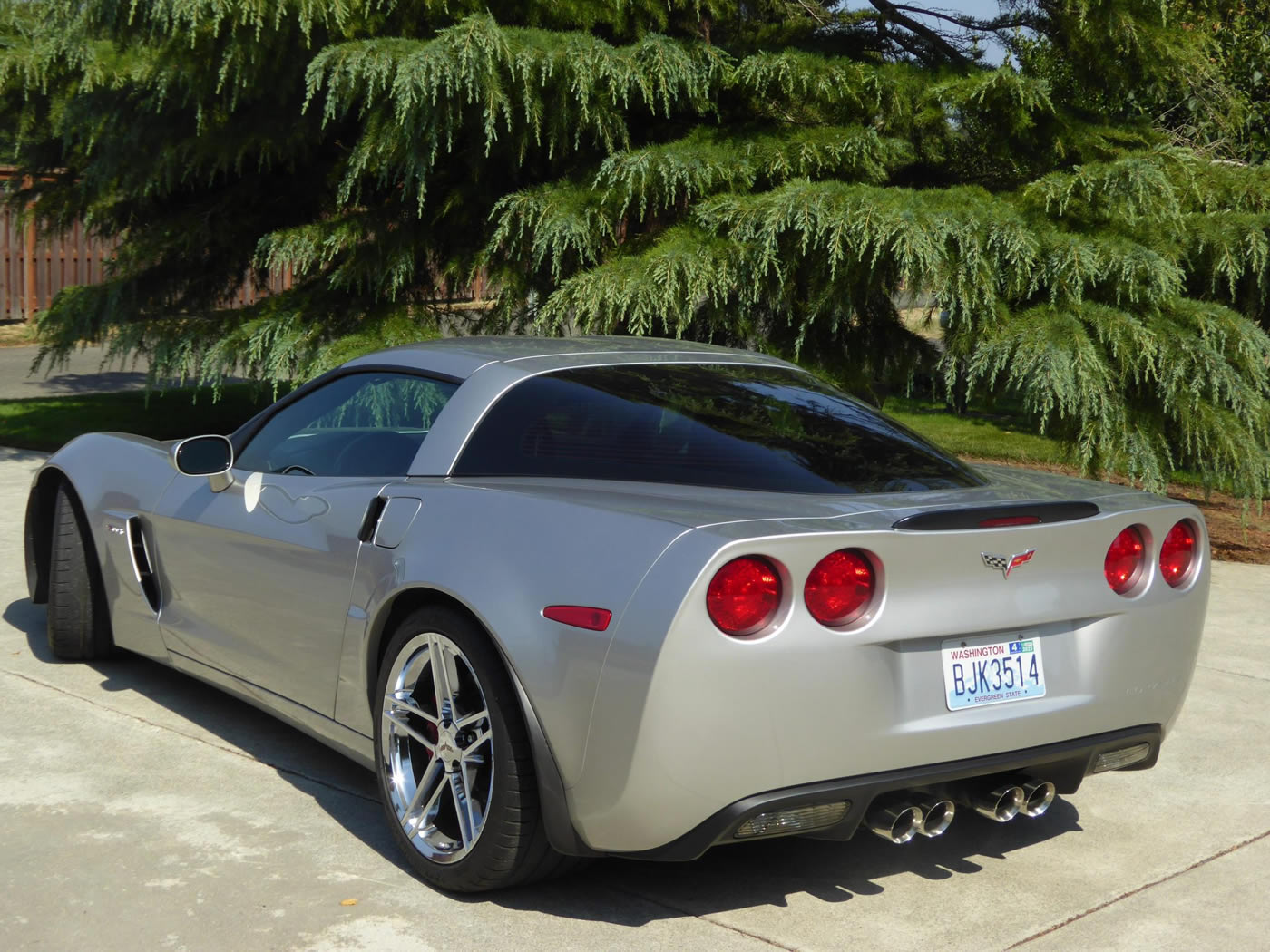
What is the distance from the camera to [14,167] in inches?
475

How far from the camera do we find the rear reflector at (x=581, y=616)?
3.18 meters

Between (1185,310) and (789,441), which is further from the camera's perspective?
(1185,310)

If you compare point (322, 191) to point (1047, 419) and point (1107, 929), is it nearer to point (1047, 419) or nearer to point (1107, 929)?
point (1047, 419)

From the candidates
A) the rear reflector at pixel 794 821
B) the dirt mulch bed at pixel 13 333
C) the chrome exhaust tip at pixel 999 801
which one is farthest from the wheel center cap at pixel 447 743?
the dirt mulch bed at pixel 13 333

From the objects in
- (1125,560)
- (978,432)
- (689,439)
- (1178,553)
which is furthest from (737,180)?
(978,432)

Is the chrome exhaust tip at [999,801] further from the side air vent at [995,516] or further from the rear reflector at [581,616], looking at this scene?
the rear reflector at [581,616]

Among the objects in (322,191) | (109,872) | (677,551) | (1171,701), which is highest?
(322,191)

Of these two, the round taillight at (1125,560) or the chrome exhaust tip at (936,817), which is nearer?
the chrome exhaust tip at (936,817)

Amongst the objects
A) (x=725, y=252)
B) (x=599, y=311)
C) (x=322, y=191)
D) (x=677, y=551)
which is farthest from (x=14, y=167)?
(x=677, y=551)

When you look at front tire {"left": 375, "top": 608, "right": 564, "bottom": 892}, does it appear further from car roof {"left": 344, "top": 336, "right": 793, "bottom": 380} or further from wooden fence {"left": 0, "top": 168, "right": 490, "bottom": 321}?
wooden fence {"left": 0, "top": 168, "right": 490, "bottom": 321}

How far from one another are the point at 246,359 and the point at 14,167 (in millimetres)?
3896

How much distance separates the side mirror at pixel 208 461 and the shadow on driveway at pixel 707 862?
2.91 feet

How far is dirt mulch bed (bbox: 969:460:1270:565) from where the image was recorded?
891cm

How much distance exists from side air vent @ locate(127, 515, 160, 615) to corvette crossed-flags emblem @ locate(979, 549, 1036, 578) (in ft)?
9.87
